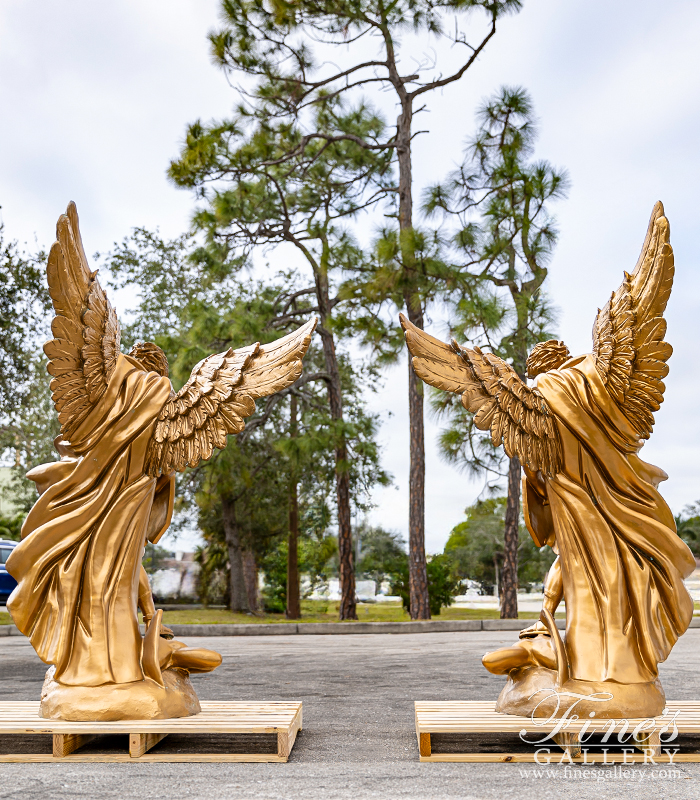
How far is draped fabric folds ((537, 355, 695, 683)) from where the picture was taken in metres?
4.11

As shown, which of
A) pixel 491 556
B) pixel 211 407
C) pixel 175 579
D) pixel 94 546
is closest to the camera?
pixel 94 546

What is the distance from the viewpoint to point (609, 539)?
424cm

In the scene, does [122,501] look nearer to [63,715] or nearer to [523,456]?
[63,715]

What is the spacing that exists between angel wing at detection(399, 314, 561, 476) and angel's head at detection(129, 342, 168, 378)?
57.7 inches

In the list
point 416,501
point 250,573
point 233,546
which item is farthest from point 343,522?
point 250,573

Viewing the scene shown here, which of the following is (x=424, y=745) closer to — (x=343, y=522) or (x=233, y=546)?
(x=343, y=522)

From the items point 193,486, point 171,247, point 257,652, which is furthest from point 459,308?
point 171,247

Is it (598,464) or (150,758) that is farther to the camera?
(598,464)

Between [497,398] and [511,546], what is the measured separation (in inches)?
431

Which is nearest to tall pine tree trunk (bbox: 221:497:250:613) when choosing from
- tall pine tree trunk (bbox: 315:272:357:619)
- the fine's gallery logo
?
tall pine tree trunk (bbox: 315:272:357:619)

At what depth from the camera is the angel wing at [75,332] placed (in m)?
4.03

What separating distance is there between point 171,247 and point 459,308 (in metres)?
12.5

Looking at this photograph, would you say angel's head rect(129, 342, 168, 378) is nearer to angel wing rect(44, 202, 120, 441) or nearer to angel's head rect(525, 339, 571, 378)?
angel wing rect(44, 202, 120, 441)

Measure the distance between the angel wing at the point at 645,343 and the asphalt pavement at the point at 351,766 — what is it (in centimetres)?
177
